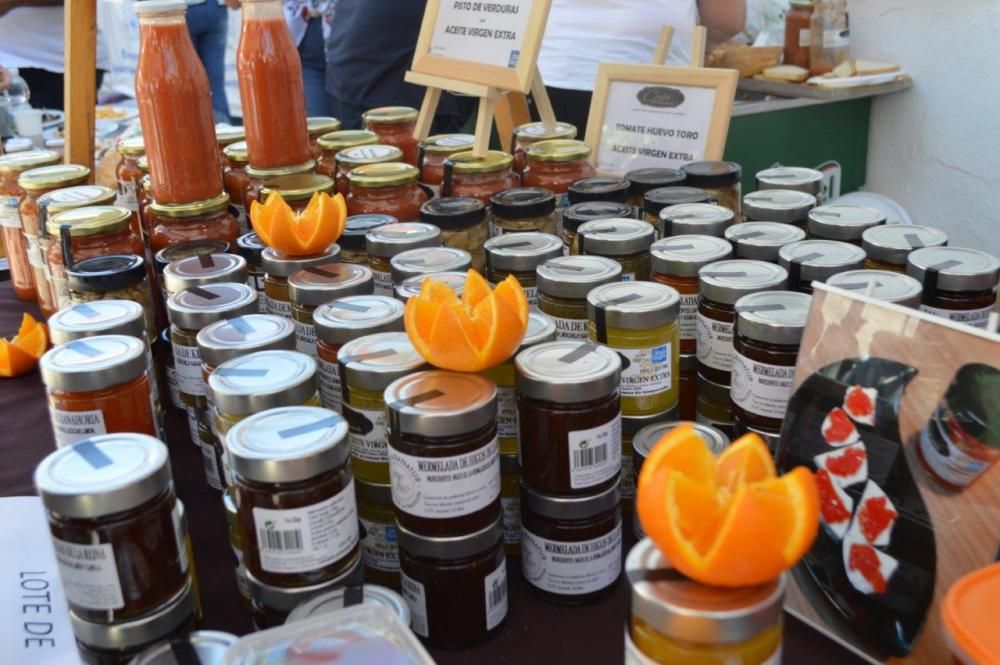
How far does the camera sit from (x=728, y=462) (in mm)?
612

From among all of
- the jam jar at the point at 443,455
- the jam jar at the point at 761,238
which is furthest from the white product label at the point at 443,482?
the jam jar at the point at 761,238

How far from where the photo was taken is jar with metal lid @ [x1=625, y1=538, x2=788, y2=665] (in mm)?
553

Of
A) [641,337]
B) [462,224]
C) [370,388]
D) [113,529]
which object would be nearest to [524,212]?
[462,224]

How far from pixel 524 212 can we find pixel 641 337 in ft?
1.39

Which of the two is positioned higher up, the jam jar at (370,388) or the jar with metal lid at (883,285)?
the jar with metal lid at (883,285)

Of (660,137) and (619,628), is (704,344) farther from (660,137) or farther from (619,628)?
(660,137)

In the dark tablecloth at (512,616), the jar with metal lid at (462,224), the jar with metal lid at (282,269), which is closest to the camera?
the dark tablecloth at (512,616)

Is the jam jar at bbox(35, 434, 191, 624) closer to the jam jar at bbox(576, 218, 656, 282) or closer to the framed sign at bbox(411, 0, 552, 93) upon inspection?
the jam jar at bbox(576, 218, 656, 282)

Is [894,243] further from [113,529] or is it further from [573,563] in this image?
[113,529]

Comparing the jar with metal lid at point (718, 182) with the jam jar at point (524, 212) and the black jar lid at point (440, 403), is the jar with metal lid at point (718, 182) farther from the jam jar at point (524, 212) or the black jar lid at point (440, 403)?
the black jar lid at point (440, 403)

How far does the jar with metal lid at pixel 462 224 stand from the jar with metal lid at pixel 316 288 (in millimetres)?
218

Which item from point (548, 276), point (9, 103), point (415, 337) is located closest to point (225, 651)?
point (415, 337)

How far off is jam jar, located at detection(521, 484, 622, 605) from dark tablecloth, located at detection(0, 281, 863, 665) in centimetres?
2

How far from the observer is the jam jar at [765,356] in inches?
32.9
